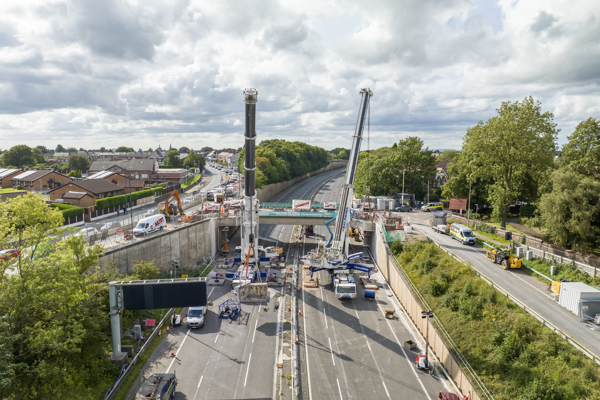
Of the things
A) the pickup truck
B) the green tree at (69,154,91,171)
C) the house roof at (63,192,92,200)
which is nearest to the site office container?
the pickup truck

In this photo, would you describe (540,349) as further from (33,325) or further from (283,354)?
(33,325)

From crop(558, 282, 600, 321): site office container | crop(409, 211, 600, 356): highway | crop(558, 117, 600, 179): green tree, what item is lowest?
crop(409, 211, 600, 356): highway

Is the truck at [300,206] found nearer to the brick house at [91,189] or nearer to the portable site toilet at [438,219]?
the portable site toilet at [438,219]

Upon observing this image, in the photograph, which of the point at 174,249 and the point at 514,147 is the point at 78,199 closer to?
the point at 174,249

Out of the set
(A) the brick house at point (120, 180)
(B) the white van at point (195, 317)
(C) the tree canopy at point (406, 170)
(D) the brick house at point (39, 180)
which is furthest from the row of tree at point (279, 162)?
(B) the white van at point (195, 317)

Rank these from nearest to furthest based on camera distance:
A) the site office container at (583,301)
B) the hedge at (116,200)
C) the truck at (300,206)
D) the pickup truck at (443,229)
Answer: the site office container at (583,301) < the pickup truck at (443,229) < the truck at (300,206) < the hedge at (116,200)

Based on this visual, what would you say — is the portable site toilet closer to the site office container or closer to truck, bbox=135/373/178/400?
the site office container
